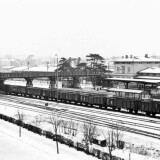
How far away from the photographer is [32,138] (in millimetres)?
27938

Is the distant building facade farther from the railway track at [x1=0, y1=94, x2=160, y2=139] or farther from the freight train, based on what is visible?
the railway track at [x1=0, y1=94, x2=160, y2=139]

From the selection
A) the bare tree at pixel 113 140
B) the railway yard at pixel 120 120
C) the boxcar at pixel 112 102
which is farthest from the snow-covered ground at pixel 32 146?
the boxcar at pixel 112 102

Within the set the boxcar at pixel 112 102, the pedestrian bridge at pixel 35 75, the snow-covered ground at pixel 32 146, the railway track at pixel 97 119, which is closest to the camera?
the snow-covered ground at pixel 32 146

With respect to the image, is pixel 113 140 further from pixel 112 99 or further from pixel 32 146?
pixel 112 99

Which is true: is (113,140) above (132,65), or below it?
below

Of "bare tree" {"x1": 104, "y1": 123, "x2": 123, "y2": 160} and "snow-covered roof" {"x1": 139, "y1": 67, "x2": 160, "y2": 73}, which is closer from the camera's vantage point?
"bare tree" {"x1": 104, "y1": 123, "x2": 123, "y2": 160}

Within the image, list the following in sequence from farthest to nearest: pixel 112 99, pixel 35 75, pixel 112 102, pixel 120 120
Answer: pixel 35 75, pixel 112 102, pixel 112 99, pixel 120 120

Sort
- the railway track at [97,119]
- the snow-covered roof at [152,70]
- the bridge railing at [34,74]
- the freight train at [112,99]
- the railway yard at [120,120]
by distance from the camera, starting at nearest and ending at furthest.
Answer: the railway yard at [120,120] → the railway track at [97,119] → the freight train at [112,99] → the bridge railing at [34,74] → the snow-covered roof at [152,70]

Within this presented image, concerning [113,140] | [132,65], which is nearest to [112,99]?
[113,140]

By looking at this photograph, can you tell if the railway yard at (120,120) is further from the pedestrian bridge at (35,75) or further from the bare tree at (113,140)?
the pedestrian bridge at (35,75)

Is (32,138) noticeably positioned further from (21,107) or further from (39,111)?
(21,107)

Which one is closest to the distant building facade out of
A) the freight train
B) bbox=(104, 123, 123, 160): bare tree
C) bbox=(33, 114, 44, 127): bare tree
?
the freight train

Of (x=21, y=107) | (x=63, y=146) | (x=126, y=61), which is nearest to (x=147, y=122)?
(x=63, y=146)

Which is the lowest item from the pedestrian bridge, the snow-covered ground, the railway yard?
the snow-covered ground
